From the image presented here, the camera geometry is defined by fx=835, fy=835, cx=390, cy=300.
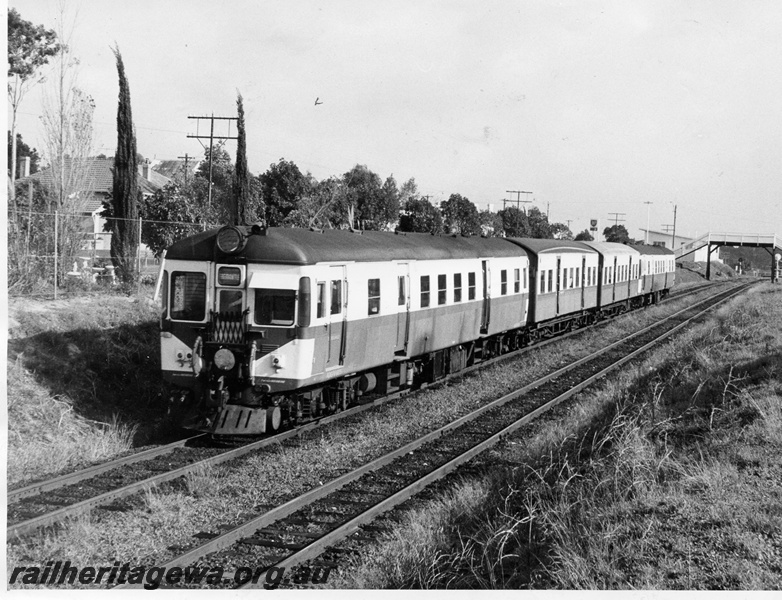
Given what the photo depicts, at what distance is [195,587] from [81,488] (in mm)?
3164

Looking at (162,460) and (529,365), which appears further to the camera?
(529,365)

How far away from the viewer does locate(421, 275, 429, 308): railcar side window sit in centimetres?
1508

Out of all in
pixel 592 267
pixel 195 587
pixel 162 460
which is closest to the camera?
pixel 195 587

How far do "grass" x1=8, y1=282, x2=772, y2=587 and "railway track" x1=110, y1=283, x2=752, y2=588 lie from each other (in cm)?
33

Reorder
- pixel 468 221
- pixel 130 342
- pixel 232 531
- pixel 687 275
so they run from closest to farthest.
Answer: pixel 232 531
pixel 130 342
pixel 468 221
pixel 687 275

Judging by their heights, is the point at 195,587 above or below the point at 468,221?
below

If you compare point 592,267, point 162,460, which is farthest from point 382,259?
point 592,267

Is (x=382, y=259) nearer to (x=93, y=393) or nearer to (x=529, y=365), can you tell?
(x=93, y=393)

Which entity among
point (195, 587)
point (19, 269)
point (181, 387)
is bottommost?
point (195, 587)

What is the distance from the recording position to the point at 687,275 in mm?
78625

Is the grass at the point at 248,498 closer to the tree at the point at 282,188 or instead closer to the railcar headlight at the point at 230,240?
the railcar headlight at the point at 230,240

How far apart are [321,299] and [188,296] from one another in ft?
6.21

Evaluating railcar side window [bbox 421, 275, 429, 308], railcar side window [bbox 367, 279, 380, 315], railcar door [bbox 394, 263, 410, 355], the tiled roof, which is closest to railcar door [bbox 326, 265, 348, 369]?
railcar side window [bbox 367, 279, 380, 315]

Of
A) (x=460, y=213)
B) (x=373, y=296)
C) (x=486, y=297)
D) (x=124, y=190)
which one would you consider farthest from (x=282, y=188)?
(x=373, y=296)
